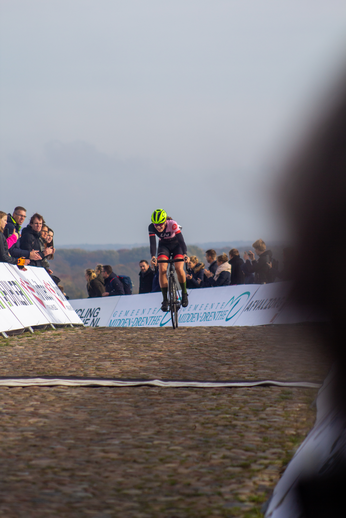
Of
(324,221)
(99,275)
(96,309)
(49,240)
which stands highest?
(324,221)

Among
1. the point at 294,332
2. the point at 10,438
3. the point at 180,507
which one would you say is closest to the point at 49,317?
the point at 10,438

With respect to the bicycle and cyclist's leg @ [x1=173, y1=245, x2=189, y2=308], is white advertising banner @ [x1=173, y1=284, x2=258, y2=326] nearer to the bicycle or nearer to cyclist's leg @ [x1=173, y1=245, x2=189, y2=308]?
cyclist's leg @ [x1=173, y1=245, x2=189, y2=308]

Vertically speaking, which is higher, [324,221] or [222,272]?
[324,221]

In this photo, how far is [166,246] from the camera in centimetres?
1284

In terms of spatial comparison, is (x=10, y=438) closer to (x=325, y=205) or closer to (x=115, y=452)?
(x=115, y=452)

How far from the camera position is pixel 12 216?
522 inches

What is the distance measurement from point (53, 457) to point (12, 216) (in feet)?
31.3

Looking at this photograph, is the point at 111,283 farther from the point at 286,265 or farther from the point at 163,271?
the point at 286,265

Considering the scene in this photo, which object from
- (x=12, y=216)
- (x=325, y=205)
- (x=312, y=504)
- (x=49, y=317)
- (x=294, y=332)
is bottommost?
(x=49, y=317)

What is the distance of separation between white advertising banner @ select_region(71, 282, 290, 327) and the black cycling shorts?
1.67 meters

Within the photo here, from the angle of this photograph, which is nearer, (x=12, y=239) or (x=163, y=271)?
(x=163, y=271)

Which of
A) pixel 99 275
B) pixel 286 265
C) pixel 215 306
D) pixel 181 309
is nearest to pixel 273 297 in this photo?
pixel 286 265

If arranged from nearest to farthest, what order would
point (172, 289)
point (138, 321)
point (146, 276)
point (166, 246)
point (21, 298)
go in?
1. point (21, 298)
2. point (172, 289)
3. point (166, 246)
4. point (138, 321)
5. point (146, 276)

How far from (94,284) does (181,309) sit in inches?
144
